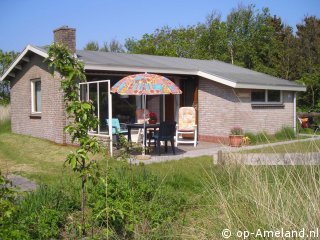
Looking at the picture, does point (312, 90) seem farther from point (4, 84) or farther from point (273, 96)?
point (4, 84)

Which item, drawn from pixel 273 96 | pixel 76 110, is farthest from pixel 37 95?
pixel 76 110

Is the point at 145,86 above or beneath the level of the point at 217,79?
beneath

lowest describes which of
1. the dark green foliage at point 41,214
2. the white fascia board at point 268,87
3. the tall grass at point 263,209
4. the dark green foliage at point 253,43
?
the dark green foliage at point 41,214

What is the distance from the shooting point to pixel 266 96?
53.8ft

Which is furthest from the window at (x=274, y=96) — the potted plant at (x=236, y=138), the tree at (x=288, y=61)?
the tree at (x=288, y=61)

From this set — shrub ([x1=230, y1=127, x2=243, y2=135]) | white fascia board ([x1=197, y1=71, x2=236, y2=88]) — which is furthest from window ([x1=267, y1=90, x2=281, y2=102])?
shrub ([x1=230, y1=127, x2=243, y2=135])

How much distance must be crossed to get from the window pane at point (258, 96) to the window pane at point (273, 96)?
1.55 ft

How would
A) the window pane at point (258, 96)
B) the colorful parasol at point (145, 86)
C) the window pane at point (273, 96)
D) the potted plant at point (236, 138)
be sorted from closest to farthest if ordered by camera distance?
the colorful parasol at point (145, 86) → the potted plant at point (236, 138) → the window pane at point (258, 96) → the window pane at point (273, 96)

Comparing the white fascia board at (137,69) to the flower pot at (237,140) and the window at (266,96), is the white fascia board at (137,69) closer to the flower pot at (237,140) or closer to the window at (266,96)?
the window at (266,96)

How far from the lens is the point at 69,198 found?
5219mm

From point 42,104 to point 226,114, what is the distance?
7.17 meters

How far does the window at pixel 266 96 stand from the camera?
15.9 meters

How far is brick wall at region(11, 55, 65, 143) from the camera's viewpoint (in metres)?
14.3

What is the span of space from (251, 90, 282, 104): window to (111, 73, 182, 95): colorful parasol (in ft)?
19.2
